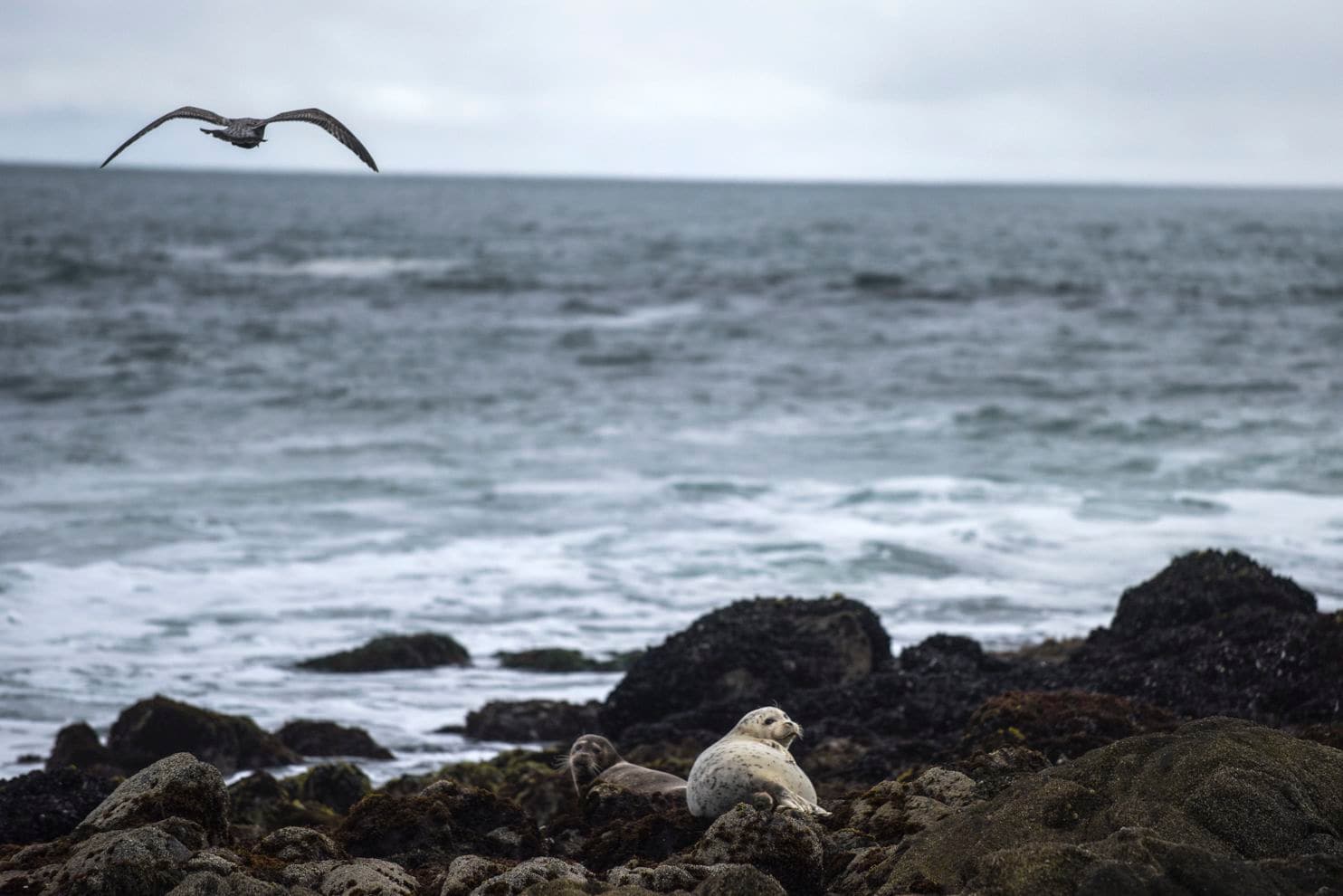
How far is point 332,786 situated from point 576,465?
10581mm

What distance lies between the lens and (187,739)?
8.01m

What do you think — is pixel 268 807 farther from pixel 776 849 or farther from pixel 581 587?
pixel 581 587

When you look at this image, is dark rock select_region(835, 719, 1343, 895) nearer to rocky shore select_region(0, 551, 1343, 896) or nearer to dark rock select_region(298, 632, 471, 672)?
rocky shore select_region(0, 551, 1343, 896)

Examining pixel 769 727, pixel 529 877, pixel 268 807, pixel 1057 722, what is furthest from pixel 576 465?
pixel 529 877

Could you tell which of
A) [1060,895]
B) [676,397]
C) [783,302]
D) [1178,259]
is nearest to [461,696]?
[1060,895]

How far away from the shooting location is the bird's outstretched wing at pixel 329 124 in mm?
6214

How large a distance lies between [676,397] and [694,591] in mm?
11538

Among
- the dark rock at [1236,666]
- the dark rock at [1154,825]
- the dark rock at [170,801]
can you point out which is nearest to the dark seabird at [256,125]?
the dark rock at [170,801]

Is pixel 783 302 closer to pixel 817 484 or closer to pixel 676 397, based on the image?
pixel 676 397

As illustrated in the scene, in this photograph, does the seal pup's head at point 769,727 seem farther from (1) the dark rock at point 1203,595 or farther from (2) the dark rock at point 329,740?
(1) the dark rock at point 1203,595

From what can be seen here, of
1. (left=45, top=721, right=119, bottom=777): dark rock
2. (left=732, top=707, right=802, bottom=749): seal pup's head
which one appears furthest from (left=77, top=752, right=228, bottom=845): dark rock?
(left=45, top=721, right=119, bottom=777): dark rock

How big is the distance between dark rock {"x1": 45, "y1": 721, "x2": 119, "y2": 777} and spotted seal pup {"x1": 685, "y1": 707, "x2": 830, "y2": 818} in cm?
392

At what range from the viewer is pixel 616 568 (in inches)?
516

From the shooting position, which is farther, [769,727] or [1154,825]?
[769,727]
